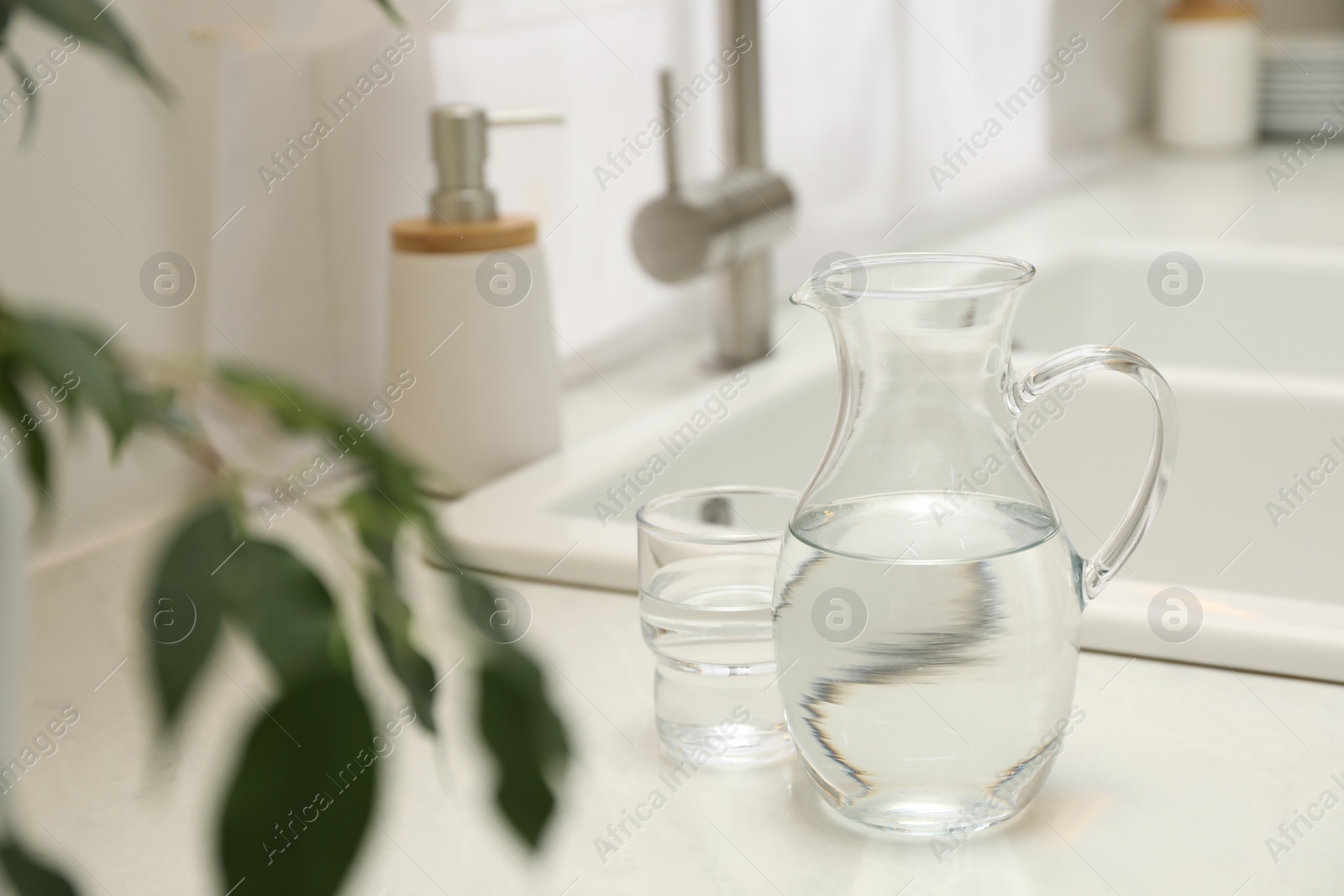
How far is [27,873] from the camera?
151 mm

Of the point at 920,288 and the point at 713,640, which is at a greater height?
the point at 920,288

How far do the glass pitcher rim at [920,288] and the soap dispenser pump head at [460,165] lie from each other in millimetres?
387

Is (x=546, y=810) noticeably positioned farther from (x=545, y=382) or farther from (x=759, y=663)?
(x=545, y=382)

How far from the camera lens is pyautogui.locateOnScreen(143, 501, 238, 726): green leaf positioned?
0.14 metres

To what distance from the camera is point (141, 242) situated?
32.5 inches

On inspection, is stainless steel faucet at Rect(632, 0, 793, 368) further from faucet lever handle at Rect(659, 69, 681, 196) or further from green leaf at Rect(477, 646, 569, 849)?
green leaf at Rect(477, 646, 569, 849)

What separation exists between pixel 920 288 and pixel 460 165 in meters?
0.43

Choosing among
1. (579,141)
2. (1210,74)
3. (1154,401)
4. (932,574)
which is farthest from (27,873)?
(1210,74)

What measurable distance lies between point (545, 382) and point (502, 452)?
53mm

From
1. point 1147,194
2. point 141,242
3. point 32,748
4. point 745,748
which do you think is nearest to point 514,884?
point 745,748

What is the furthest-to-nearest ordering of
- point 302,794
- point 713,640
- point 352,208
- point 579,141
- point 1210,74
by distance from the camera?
point 1210,74 → point 579,141 → point 352,208 → point 713,640 → point 302,794

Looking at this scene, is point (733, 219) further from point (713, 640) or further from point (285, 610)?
point (285, 610)

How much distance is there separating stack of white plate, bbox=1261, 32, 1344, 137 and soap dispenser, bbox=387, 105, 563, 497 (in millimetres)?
1476

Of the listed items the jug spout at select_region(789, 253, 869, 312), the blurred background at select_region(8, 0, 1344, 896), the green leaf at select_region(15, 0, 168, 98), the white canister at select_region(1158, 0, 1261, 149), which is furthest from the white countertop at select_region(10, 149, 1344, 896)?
the white canister at select_region(1158, 0, 1261, 149)
